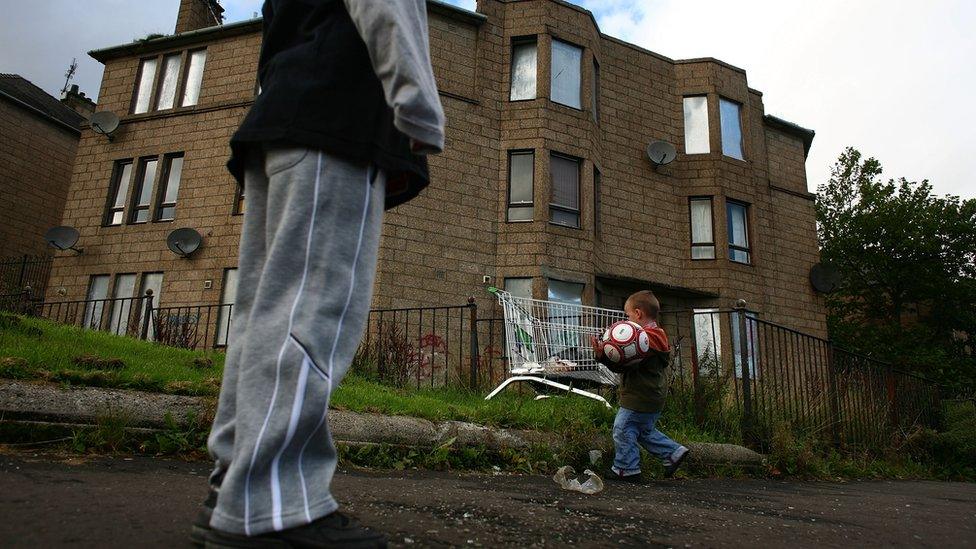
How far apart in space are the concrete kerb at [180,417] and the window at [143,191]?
46.2ft

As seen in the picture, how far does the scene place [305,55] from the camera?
1.94 m

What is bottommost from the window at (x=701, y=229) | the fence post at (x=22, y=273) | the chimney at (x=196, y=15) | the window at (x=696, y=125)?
the fence post at (x=22, y=273)

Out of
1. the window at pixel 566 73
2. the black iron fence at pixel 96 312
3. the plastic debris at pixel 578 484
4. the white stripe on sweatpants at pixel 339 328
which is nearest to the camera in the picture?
the white stripe on sweatpants at pixel 339 328

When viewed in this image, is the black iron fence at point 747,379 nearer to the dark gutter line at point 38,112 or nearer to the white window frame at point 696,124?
the white window frame at point 696,124

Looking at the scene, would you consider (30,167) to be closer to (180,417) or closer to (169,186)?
(169,186)

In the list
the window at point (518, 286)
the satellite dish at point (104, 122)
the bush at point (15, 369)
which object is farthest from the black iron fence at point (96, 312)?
the bush at point (15, 369)

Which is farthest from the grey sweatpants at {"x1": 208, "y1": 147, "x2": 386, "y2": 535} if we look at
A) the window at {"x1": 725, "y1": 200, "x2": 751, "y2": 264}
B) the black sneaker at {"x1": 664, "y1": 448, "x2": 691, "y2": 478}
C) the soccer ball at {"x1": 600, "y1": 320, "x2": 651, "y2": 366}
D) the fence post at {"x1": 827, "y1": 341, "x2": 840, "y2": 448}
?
the window at {"x1": 725, "y1": 200, "x2": 751, "y2": 264}

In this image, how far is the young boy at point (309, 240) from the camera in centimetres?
163

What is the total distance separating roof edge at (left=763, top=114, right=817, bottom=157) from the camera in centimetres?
1873

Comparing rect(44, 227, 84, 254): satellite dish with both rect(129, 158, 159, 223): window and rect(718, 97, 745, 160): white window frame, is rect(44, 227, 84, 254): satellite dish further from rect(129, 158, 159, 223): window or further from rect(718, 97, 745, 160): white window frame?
rect(718, 97, 745, 160): white window frame

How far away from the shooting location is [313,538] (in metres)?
1.61

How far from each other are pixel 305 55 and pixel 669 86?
17431 millimetres

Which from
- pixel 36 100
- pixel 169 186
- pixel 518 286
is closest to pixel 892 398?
pixel 518 286

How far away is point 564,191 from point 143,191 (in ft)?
35.4
